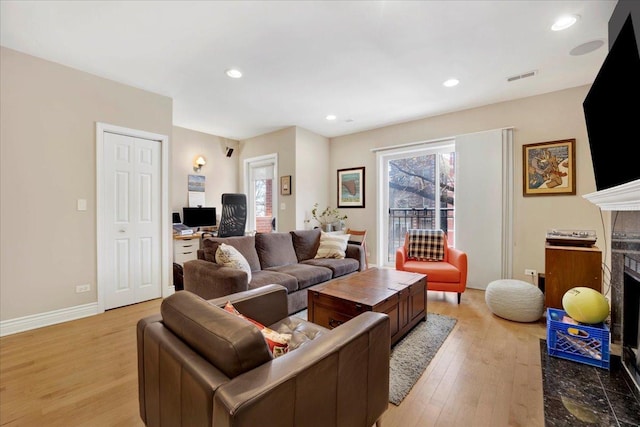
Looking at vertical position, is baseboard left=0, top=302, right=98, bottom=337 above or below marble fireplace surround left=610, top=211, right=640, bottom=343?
below

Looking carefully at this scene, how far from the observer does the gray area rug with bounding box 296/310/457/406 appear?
1.75 m

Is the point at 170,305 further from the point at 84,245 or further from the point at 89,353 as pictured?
the point at 84,245

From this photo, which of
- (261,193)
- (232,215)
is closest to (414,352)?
(232,215)

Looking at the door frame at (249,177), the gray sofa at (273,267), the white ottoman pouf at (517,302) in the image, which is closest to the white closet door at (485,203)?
the white ottoman pouf at (517,302)

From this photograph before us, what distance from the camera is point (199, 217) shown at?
485 centimetres

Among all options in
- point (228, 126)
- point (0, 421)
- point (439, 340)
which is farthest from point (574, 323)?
point (228, 126)

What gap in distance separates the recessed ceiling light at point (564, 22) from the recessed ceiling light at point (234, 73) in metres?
2.82

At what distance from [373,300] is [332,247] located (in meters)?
1.79

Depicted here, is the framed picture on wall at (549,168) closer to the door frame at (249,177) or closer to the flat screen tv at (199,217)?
the door frame at (249,177)

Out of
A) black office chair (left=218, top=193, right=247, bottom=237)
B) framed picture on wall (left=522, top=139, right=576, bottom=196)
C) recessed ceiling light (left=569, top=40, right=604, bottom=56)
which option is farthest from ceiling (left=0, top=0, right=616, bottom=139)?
black office chair (left=218, top=193, right=247, bottom=237)

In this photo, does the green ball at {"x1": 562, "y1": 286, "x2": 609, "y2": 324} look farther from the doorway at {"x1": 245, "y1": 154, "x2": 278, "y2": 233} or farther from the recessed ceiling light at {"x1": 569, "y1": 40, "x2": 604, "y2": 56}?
the doorway at {"x1": 245, "y1": 154, "x2": 278, "y2": 233}

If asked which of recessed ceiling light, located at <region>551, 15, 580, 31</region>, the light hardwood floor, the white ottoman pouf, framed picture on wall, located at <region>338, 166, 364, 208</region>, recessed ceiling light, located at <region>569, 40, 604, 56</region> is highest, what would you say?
recessed ceiling light, located at <region>569, 40, 604, 56</region>

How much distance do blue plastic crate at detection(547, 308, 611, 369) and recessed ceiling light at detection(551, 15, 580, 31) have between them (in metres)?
2.31

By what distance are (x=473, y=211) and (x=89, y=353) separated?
4.51m
